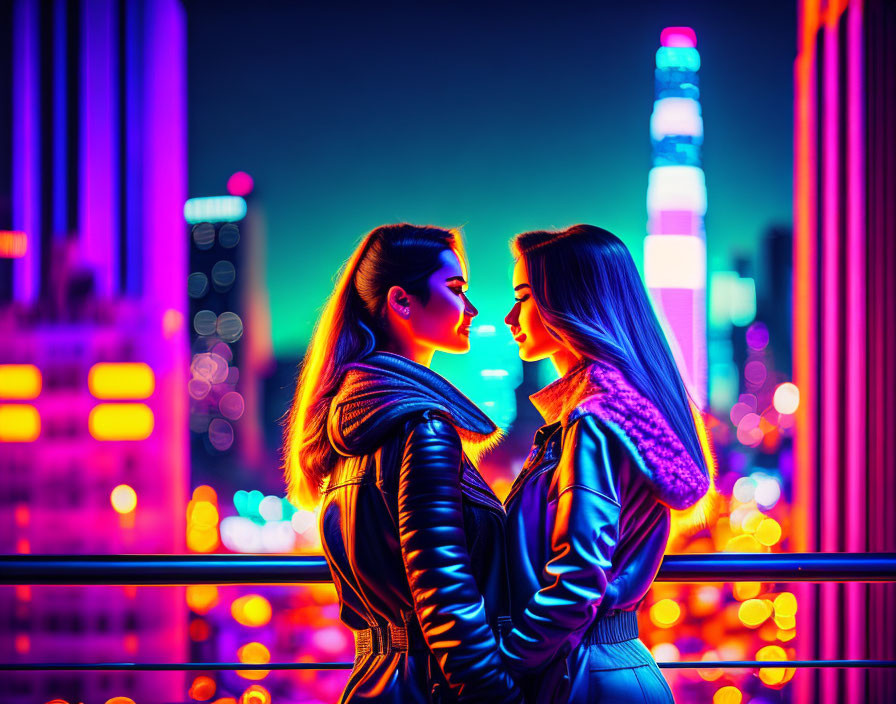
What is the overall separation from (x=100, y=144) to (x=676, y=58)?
1991cm

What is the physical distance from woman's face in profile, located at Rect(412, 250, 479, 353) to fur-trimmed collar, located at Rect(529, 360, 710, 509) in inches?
9.8

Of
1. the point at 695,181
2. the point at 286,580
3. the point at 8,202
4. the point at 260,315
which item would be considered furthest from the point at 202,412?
the point at 286,580

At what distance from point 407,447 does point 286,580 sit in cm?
57

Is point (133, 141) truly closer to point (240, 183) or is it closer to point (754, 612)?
point (240, 183)

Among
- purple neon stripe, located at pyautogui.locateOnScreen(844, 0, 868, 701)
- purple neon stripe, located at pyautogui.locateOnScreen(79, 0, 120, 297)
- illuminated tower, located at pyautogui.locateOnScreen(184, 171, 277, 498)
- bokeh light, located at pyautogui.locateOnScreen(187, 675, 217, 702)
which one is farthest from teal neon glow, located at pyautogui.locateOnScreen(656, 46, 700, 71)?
bokeh light, located at pyautogui.locateOnScreen(187, 675, 217, 702)

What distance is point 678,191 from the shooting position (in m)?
29.8

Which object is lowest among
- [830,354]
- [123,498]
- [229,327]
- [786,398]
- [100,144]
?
[123,498]

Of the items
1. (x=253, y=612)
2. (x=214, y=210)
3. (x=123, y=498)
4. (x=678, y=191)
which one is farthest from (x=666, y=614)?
(x=214, y=210)

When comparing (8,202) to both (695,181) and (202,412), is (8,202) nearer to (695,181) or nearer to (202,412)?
(202,412)

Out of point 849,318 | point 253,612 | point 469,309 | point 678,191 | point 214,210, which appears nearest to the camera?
point 469,309

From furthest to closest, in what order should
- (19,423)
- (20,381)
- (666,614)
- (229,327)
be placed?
(229,327), (666,614), (19,423), (20,381)

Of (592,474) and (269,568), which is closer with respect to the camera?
(592,474)

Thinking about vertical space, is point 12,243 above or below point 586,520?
above

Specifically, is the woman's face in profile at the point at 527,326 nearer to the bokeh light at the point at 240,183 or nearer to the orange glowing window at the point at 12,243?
the orange glowing window at the point at 12,243
